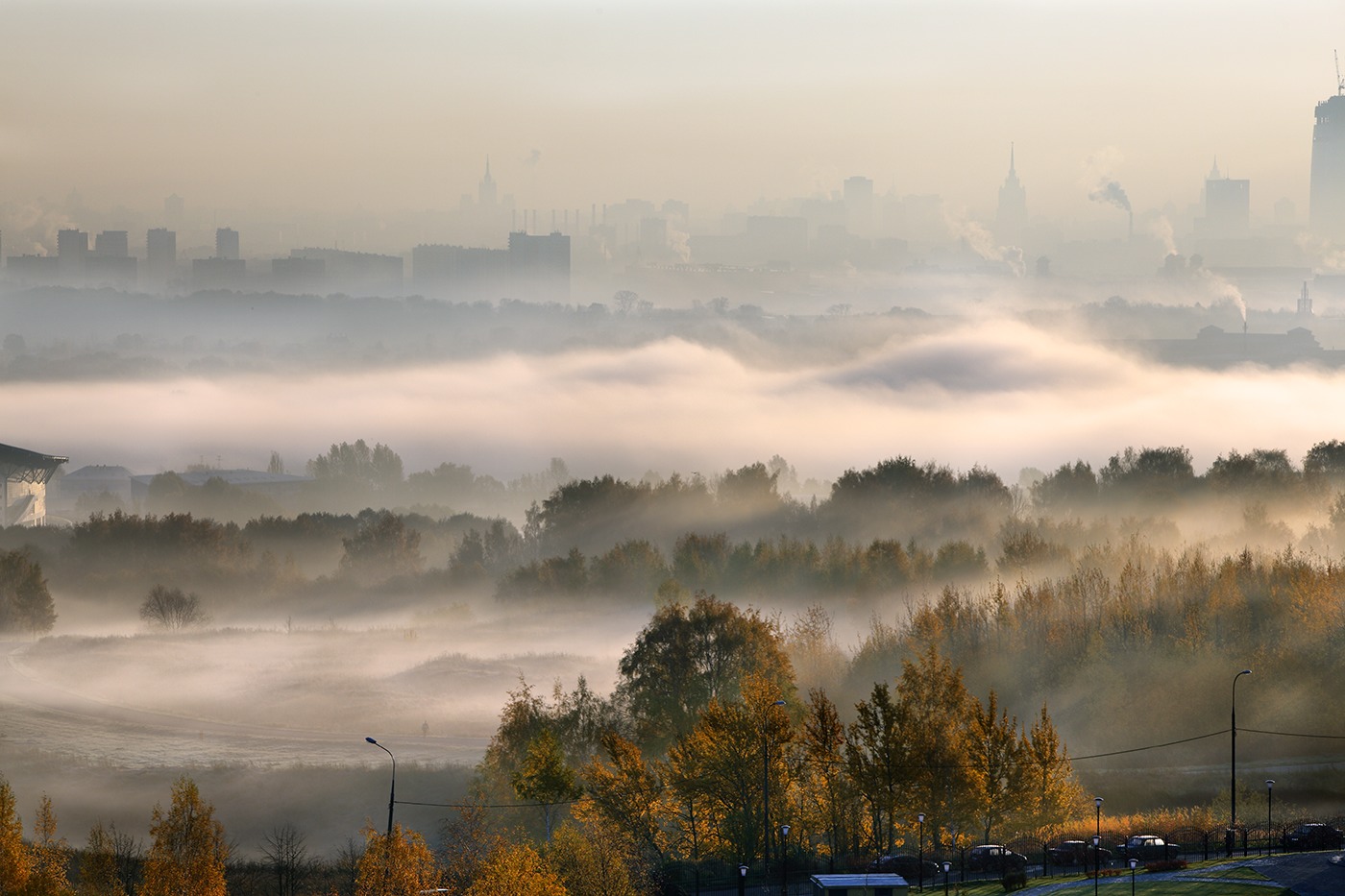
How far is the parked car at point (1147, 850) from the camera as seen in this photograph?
80.3 meters

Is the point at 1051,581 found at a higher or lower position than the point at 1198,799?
higher

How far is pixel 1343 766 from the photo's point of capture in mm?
114188

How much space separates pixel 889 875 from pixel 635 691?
37.5 m

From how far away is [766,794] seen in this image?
78.3m

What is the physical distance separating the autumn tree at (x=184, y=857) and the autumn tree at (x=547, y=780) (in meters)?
18.3

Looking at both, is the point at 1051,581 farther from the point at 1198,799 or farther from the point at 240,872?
the point at 240,872

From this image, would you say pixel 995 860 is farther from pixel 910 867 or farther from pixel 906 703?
pixel 906 703

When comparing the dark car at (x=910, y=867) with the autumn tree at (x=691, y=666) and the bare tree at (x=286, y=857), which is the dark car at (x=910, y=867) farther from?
the bare tree at (x=286, y=857)

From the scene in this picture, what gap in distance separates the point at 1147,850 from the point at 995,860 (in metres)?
7.41

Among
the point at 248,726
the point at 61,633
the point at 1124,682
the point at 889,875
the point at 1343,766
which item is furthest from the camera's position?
the point at 61,633

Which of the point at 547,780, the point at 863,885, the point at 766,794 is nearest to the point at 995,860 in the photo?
the point at 766,794

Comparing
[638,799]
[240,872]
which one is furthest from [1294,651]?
[240,872]

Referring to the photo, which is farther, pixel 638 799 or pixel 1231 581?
Result: pixel 1231 581

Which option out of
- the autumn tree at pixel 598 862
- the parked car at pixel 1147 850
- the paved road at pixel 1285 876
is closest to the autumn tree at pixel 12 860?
the autumn tree at pixel 598 862
